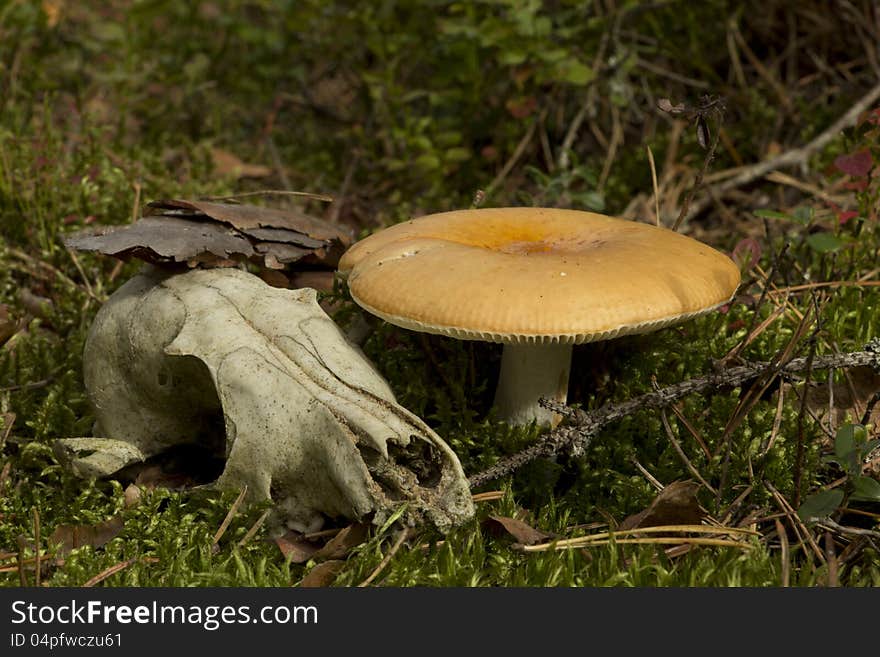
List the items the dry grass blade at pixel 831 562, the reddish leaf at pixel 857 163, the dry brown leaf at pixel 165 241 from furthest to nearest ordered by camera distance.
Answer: the reddish leaf at pixel 857 163 → the dry brown leaf at pixel 165 241 → the dry grass blade at pixel 831 562

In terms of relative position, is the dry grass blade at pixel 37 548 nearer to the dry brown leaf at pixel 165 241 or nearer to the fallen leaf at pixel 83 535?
the fallen leaf at pixel 83 535

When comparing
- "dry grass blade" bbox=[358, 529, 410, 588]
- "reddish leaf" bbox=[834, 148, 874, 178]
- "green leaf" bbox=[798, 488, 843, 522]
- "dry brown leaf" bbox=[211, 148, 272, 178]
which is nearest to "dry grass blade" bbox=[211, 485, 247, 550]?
→ "dry grass blade" bbox=[358, 529, 410, 588]

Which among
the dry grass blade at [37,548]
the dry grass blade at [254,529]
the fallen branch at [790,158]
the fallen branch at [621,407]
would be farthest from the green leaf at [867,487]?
the fallen branch at [790,158]

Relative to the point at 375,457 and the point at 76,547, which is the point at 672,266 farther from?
the point at 76,547

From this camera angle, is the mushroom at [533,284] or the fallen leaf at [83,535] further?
the fallen leaf at [83,535]

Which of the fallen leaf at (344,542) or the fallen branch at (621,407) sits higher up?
the fallen branch at (621,407)

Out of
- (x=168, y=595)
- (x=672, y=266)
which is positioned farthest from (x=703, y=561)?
(x=168, y=595)

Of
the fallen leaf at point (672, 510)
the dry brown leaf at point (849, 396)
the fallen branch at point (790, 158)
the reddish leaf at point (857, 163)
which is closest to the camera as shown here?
the fallen leaf at point (672, 510)
